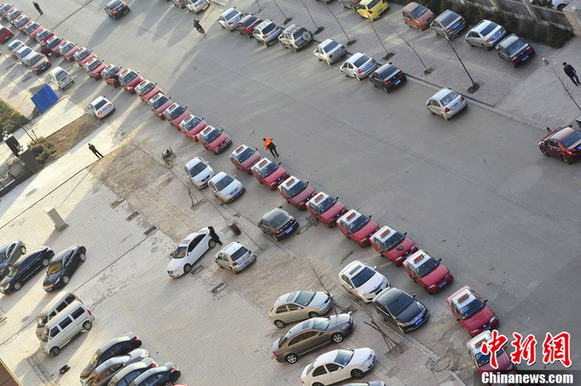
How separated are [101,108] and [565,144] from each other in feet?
129

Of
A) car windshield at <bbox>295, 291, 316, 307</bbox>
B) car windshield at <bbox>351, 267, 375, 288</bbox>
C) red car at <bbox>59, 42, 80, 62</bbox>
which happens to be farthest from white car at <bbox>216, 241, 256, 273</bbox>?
red car at <bbox>59, 42, 80, 62</bbox>

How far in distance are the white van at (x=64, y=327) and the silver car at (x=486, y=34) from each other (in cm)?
2819

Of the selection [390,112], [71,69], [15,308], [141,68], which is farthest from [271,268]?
[71,69]

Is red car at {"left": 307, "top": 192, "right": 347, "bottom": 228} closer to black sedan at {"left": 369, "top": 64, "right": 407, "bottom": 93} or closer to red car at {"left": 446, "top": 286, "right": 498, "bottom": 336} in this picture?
black sedan at {"left": 369, "top": 64, "right": 407, "bottom": 93}

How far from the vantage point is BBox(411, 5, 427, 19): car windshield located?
202 feet

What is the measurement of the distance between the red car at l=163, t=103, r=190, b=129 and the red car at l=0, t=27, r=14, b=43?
120ft

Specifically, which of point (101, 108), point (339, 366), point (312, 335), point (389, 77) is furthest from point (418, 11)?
point (339, 366)

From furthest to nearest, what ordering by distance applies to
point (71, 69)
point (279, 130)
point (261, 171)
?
point (71, 69) → point (279, 130) → point (261, 171)

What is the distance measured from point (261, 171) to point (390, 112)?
8.67 metres

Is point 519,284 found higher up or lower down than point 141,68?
lower down

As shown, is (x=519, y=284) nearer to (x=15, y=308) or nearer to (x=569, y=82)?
(x=569, y=82)

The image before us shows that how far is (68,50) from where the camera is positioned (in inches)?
3275

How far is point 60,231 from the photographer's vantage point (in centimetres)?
6025


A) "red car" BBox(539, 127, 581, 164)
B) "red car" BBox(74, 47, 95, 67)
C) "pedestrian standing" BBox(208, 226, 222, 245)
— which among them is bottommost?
"red car" BBox(539, 127, 581, 164)
